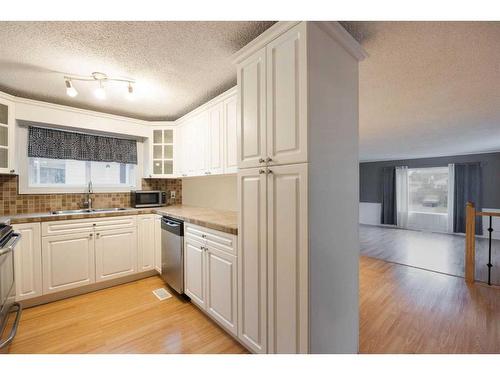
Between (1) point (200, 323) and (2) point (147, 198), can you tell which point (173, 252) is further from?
(2) point (147, 198)

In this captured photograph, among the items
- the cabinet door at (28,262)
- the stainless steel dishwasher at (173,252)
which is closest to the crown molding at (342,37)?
the stainless steel dishwasher at (173,252)

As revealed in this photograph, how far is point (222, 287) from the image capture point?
A: 5.64ft

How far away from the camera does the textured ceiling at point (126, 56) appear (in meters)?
1.38

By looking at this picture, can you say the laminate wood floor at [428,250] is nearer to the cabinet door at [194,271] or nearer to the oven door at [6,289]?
the cabinet door at [194,271]

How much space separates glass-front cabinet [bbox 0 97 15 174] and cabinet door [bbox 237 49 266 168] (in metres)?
2.53

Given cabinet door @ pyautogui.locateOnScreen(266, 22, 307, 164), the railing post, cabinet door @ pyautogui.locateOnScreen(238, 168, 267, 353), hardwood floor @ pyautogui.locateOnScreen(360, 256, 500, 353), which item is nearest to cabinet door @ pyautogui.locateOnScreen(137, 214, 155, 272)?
cabinet door @ pyautogui.locateOnScreen(238, 168, 267, 353)

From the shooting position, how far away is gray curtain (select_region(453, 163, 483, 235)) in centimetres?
566

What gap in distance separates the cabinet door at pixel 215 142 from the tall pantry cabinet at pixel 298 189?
0.79m

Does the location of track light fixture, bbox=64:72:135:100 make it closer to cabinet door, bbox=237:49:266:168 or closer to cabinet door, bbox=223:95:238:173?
cabinet door, bbox=223:95:238:173

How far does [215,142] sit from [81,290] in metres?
2.22

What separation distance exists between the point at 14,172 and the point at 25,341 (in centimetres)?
171

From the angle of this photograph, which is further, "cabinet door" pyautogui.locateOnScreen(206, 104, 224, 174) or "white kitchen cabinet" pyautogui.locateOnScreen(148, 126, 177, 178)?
"white kitchen cabinet" pyautogui.locateOnScreen(148, 126, 177, 178)
